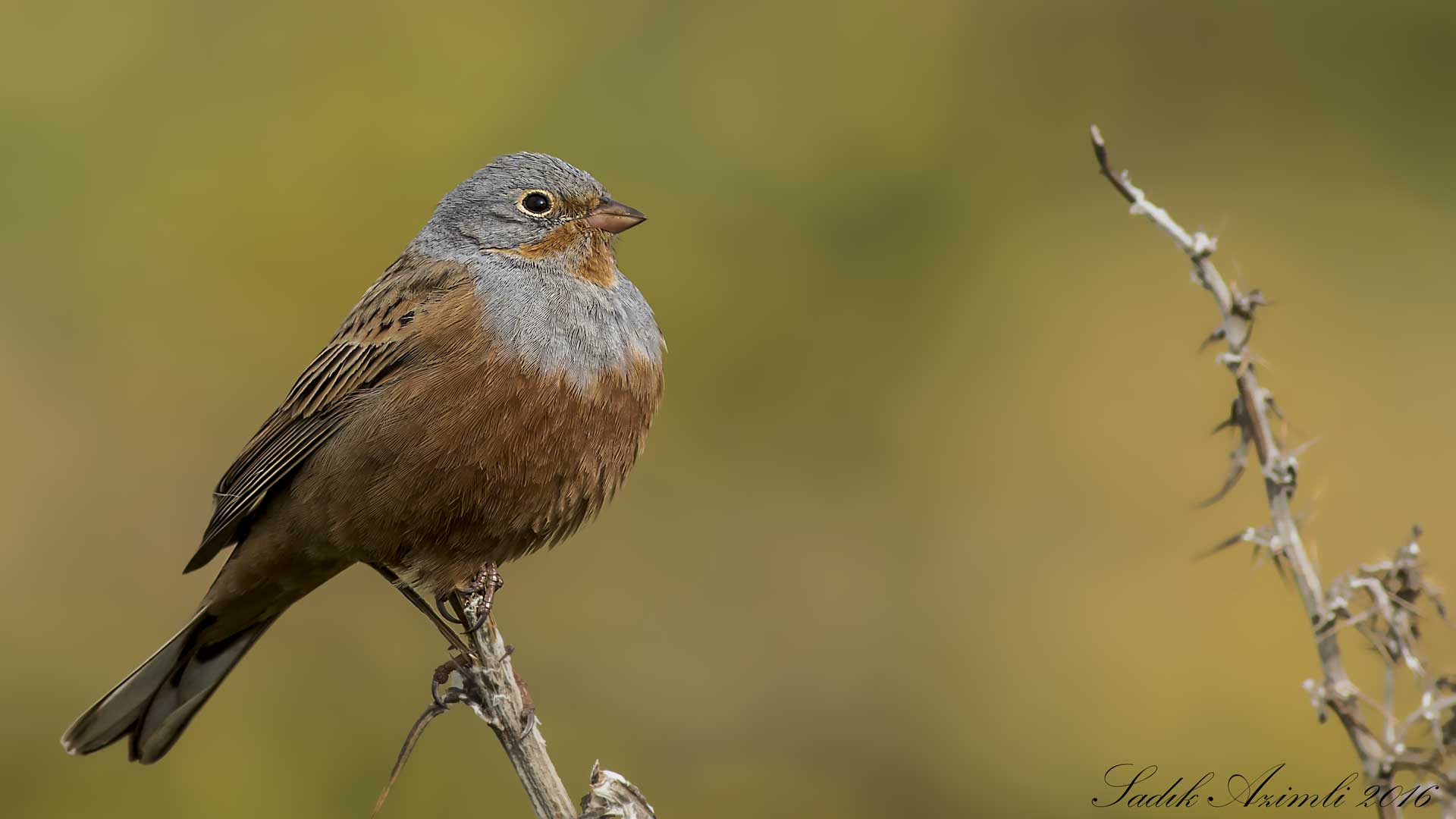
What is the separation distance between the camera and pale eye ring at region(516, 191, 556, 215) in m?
5.51

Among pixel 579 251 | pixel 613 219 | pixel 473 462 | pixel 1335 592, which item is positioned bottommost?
pixel 1335 592

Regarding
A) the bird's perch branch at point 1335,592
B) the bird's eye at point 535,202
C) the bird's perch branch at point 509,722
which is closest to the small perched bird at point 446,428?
the bird's eye at point 535,202

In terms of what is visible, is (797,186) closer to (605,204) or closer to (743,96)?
(743,96)

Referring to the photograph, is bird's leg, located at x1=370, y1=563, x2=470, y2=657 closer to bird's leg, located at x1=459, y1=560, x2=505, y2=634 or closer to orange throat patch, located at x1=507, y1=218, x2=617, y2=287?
bird's leg, located at x1=459, y1=560, x2=505, y2=634

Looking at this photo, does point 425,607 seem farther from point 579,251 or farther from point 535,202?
point 535,202

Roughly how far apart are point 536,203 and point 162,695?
2.32 metres

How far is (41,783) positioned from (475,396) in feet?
12.2

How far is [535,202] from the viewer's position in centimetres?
554

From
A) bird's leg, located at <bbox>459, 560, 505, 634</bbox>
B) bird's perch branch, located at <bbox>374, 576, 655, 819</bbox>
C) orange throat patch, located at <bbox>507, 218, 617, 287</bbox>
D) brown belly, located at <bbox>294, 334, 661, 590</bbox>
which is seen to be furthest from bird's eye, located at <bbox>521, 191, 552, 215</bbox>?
bird's perch branch, located at <bbox>374, 576, 655, 819</bbox>

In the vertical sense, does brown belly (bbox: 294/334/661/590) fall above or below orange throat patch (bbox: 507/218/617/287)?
below

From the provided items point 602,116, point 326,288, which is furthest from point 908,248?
point 326,288

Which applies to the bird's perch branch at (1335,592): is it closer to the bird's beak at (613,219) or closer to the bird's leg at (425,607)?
the bird's leg at (425,607)

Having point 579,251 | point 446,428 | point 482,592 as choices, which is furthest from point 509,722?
point 579,251

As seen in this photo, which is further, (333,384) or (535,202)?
(535,202)
